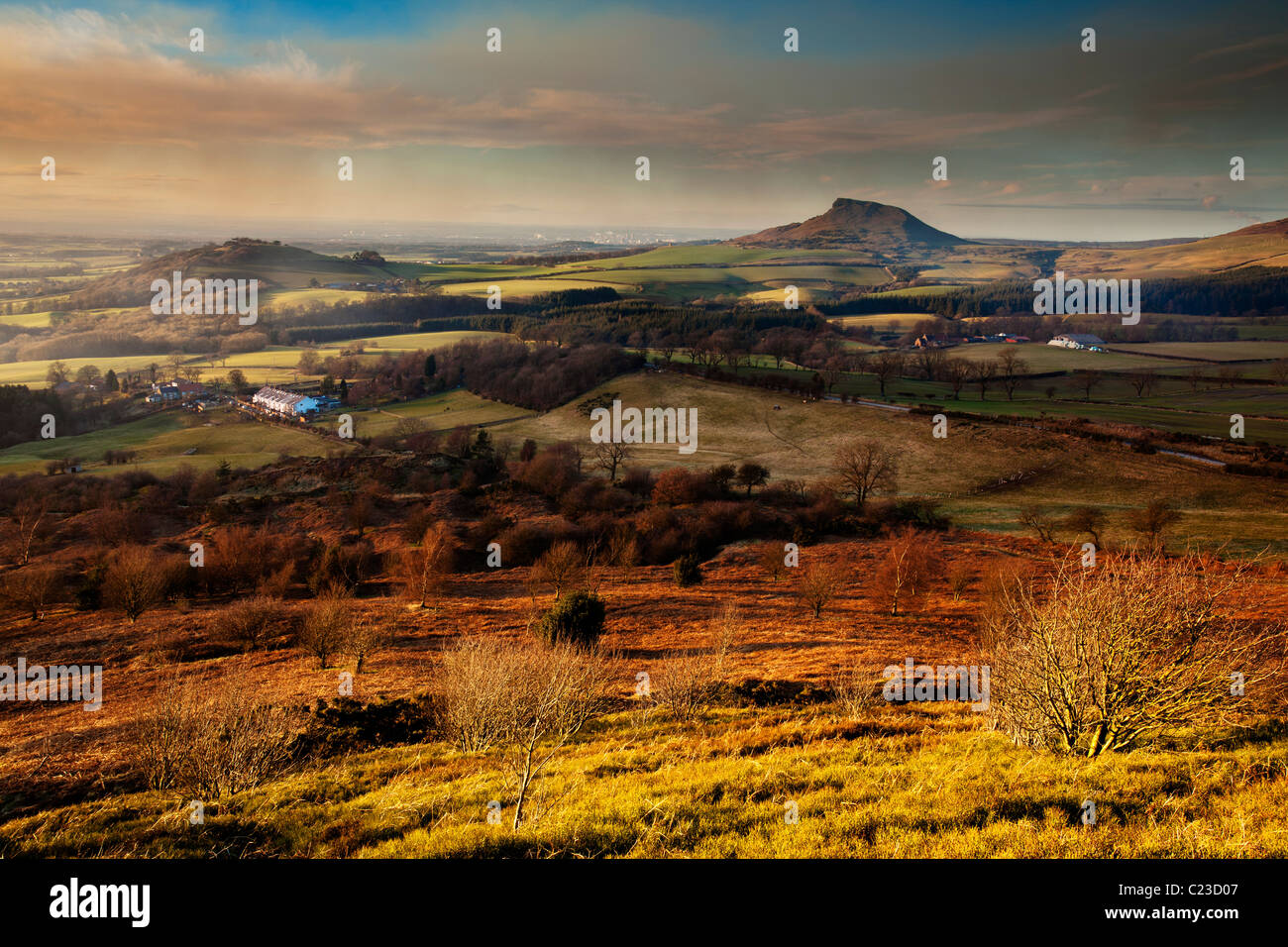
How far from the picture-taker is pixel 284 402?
109 m

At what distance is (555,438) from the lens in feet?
309

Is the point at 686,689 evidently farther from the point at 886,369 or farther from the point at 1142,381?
the point at 1142,381

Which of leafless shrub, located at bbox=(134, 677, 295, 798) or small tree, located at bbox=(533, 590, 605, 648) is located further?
small tree, located at bbox=(533, 590, 605, 648)

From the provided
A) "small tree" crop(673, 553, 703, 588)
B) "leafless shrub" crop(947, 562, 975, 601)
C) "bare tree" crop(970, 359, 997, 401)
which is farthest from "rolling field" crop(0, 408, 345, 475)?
"bare tree" crop(970, 359, 997, 401)

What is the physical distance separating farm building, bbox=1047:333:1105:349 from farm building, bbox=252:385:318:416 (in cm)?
16556

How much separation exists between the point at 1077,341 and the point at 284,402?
7035 inches

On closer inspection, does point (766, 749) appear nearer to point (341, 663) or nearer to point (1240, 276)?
point (341, 663)

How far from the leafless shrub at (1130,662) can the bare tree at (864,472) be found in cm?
4880

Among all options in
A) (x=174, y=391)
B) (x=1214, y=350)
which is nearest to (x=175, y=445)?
(x=174, y=391)

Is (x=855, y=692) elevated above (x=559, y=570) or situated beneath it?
elevated above

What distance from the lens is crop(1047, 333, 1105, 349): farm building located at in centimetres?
13841

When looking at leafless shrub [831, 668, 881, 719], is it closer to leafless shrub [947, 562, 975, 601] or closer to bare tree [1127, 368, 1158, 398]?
leafless shrub [947, 562, 975, 601]
